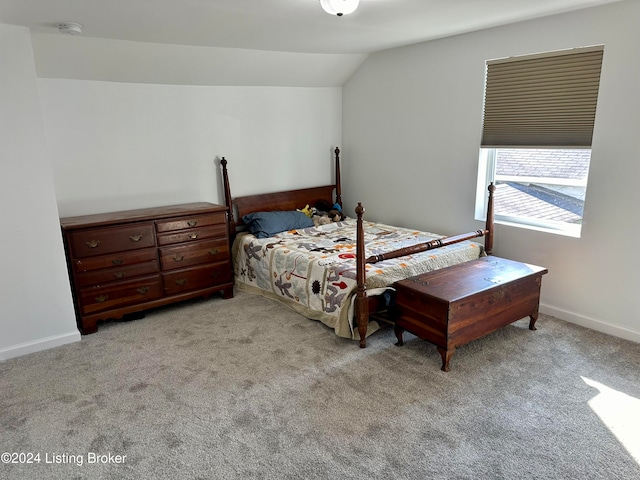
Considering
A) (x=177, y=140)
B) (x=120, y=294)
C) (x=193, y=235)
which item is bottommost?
(x=120, y=294)

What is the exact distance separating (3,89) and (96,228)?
1.02 meters

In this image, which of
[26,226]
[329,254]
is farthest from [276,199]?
[26,226]

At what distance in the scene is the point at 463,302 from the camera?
8.31 ft

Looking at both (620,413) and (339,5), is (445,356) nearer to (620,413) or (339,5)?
(620,413)

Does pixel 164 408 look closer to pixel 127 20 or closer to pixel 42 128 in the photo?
pixel 42 128

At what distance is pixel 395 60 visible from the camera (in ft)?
13.5

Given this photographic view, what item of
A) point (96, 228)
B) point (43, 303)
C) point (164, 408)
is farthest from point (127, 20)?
point (164, 408)

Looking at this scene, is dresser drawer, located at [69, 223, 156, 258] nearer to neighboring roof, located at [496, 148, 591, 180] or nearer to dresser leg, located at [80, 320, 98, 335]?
dresser leg, located at [80, 320, 98, 335]

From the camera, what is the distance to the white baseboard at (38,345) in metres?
2.84

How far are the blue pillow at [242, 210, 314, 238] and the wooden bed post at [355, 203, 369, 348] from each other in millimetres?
1465

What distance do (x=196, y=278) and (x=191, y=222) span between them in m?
0.48

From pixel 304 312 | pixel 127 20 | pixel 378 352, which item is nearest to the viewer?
pixel 127 20

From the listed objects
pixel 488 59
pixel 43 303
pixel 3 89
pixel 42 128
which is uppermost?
pixel 488 59

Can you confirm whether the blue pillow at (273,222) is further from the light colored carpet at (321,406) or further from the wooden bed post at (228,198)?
the light colored carpet at (321,406)
